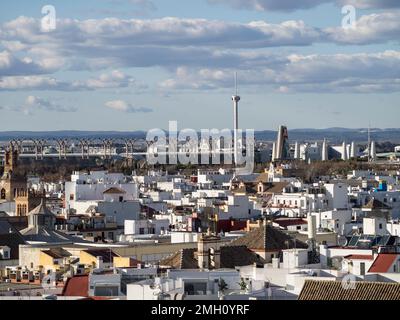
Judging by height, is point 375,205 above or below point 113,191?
below

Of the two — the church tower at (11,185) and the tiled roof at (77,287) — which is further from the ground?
the church tower at (11,185)

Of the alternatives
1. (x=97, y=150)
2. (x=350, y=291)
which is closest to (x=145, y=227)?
(x=350, y=291)

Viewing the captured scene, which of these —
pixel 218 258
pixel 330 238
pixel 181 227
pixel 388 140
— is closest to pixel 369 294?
pixel 218 258

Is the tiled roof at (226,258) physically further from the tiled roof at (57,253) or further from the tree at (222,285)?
the tree at (222,285)

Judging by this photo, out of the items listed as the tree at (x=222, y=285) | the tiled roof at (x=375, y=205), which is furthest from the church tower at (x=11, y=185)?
the tree at (x=222, y=285)

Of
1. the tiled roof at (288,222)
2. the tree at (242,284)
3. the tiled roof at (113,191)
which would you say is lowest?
the tiled roof at (288,222)

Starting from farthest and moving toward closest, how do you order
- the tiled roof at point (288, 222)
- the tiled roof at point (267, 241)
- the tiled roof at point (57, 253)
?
the tiled roof at point (288, 222)
the tiled roof at point (57, 253)
the tiled roof at point (267, 241)

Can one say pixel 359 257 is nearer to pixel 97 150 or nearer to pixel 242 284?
pixel 242 284
